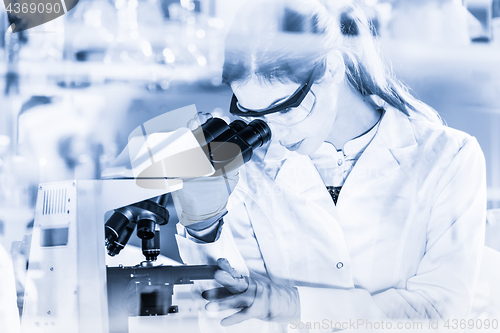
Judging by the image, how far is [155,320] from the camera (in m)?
1.37

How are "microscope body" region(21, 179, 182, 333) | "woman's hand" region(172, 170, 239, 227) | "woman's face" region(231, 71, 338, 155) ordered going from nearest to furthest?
"microscope body" region(21, 179, 182, 333)
"woman's hand" region(172, 170, 239, 227)
"woman's face" region(231, 71, 338, 155)

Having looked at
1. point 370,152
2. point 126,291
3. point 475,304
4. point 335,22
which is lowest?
point 475,304

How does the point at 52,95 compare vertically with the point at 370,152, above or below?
above

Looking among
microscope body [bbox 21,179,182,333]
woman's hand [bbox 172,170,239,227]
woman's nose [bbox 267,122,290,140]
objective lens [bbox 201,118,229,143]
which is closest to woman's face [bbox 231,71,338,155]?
woman's nose [bbox 267,122,290,140]

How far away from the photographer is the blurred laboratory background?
1353 mm

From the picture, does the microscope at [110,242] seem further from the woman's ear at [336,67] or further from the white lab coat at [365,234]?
the woman's ear at [336,67]

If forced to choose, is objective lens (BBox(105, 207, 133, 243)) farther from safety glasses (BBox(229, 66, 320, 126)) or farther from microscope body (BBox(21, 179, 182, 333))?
safety glasses (BBox(229, 66, 320, 126))

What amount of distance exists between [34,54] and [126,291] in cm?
80

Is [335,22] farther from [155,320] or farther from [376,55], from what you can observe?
[155,320]

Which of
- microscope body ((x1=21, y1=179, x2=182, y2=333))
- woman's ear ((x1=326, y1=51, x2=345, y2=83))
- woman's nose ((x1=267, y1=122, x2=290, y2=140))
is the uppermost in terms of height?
woman's ear ((x1=326, y1=51, x2=345, y2=83))

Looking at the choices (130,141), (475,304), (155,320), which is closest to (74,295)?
(155,320)

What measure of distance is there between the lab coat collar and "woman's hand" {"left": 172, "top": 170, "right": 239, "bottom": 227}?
0.16 metres

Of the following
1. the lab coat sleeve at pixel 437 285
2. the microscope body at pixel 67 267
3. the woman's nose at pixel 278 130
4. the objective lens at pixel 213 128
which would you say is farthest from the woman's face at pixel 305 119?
the microscope body at pixel 67 267

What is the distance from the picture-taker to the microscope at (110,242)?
45.8 inches
